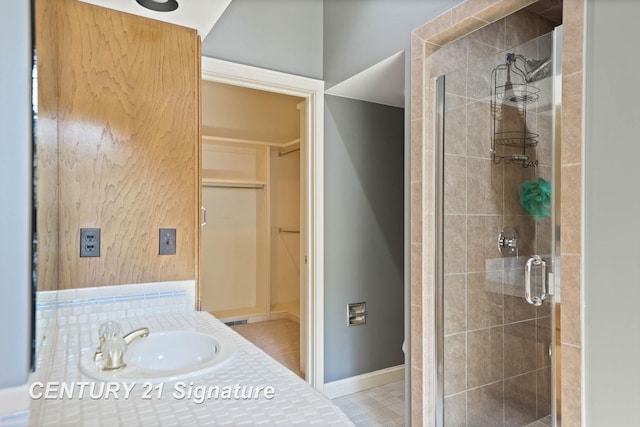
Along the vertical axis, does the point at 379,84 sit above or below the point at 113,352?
above

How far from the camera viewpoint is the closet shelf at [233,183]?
415 cm

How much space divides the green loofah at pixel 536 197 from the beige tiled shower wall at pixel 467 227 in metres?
0.06

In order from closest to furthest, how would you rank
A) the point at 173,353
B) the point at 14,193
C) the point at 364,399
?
the point at 14,193 < the point at 173,353 < the point at 364,399

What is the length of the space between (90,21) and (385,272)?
90.7 inches

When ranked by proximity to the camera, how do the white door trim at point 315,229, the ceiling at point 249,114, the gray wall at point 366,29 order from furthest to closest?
the ceiling at point 249,114 < the white door trim at point 315,229 < the gray wall at point 366,29

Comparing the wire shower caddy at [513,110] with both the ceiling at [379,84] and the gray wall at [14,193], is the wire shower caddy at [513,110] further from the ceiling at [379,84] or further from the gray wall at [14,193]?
the gray wall at [14,193]

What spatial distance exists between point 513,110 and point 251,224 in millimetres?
3265

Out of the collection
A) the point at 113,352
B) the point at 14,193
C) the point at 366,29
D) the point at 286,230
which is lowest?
the point at 113,352

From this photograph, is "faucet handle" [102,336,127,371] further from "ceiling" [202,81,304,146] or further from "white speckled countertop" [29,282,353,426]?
"ceiling" [202,81,304,146]

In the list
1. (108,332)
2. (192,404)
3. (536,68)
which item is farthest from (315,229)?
(192,404)

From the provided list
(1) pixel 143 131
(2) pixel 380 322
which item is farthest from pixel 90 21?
(2) pixel 380 322

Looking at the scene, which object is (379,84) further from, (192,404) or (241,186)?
(241,186)

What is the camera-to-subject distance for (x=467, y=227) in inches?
74.9

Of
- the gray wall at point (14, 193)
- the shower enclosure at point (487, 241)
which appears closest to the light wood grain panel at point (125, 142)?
the gray wall at point (14, 193)
